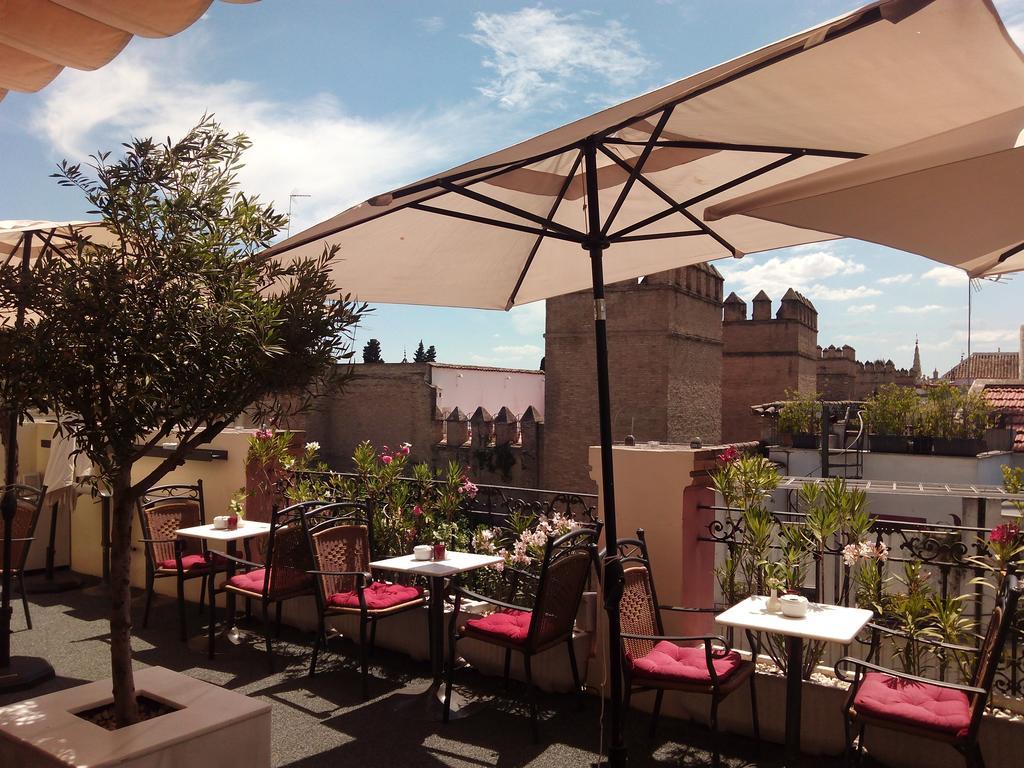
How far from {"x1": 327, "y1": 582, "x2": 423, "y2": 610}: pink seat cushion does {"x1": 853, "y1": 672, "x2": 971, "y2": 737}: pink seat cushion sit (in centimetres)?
265

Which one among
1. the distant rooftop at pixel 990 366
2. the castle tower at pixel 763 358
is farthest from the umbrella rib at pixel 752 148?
the distant rooftop at pixel 990 366

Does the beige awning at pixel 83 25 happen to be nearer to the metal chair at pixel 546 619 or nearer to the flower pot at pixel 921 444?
the metal chair at pixel 546 619

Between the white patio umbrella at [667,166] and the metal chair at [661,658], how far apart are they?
369 mm

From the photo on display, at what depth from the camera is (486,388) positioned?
1078 inches

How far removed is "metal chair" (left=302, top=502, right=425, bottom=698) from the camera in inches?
179

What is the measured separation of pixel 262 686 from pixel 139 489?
7.74 feet

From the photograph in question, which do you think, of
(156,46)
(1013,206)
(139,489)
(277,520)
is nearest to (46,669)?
(277,520)

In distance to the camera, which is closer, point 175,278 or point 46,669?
point 175,278

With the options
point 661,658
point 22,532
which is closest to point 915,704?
point 661,658

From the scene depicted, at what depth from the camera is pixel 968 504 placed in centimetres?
671

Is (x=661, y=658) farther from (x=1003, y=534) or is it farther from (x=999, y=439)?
(x=999, y=439)

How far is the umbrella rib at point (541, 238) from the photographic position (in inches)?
142

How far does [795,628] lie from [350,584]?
3011 millimetres

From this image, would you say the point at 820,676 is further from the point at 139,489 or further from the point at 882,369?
the point at 882,369
